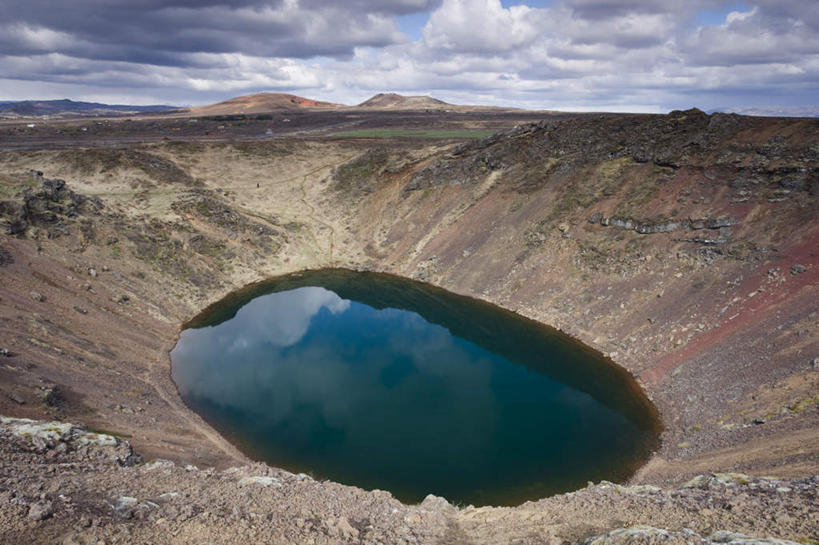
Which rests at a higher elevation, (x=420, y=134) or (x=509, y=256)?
(x=420, y=134)

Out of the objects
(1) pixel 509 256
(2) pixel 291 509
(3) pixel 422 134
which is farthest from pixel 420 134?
(2) pixel 291 509

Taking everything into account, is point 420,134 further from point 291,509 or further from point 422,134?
point 291,509

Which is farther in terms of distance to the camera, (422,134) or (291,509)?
(422,134)

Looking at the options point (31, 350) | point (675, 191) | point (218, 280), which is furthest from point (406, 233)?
point (31, 350)

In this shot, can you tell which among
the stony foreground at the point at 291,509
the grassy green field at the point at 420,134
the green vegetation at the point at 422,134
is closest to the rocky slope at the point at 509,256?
the stony foreground at the point at 291,509

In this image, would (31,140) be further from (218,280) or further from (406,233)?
(406,233)

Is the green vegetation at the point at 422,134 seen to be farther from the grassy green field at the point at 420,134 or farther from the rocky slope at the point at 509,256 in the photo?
the rocky slope at the point at 509,256
